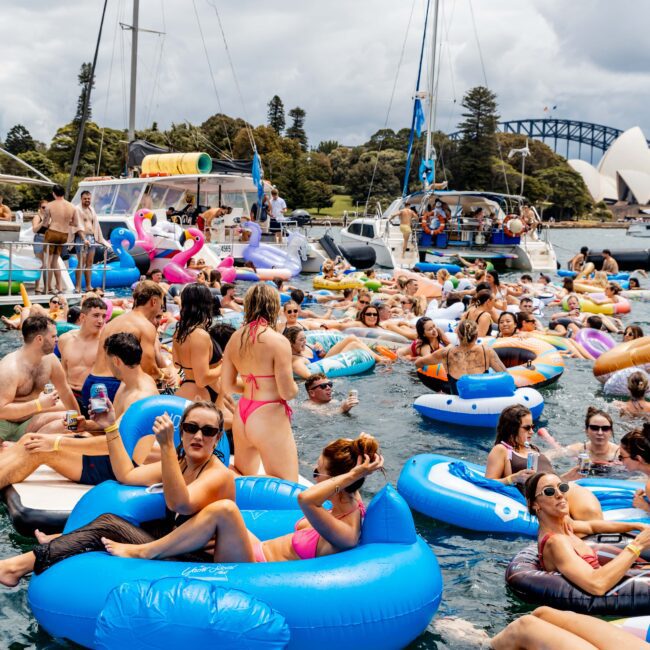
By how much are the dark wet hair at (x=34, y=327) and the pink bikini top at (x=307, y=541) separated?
2880 mm

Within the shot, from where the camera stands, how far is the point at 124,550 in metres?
4.19

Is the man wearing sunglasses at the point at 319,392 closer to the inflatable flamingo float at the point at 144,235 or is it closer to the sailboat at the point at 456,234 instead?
the inflatable flamingo float at the point at 144,235

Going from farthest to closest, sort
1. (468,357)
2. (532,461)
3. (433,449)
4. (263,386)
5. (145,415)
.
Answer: (468,357)
(433,449)
(532,461)
(263,386)
(145,415)

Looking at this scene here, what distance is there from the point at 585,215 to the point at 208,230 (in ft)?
268

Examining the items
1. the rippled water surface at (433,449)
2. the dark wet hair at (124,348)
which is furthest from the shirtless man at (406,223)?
the dark wet hair at (124,348)

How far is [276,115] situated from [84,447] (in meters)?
84.6

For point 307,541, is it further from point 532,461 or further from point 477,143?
point 477,143

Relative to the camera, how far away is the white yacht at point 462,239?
26703 mm

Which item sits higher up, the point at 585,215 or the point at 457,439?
the point at 585,215

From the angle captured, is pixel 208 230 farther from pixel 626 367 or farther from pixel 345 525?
pixel 345 525

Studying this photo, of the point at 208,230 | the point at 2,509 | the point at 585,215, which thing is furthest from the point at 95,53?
the point at 585,215

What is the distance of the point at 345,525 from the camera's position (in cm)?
424

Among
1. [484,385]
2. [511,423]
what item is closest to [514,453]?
[511,423]

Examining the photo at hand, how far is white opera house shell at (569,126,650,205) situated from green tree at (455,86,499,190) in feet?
83.0
